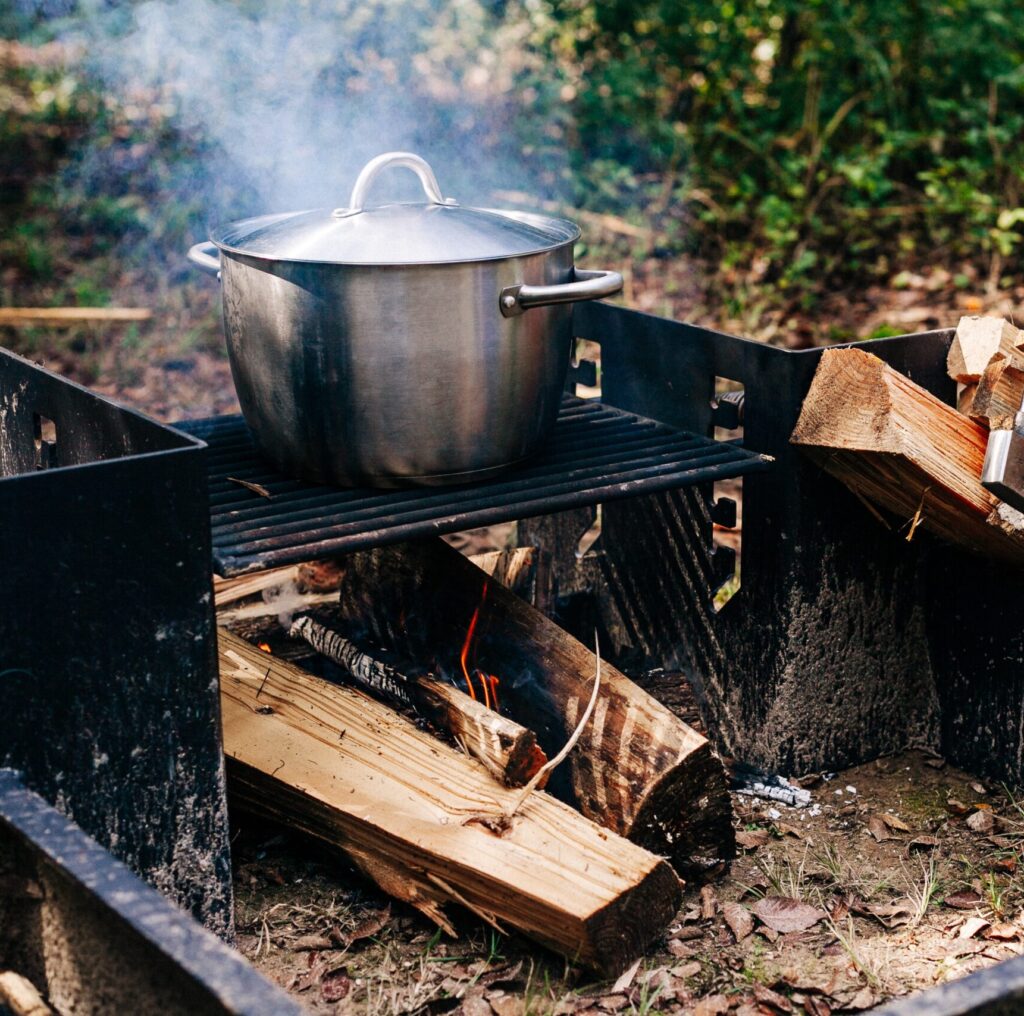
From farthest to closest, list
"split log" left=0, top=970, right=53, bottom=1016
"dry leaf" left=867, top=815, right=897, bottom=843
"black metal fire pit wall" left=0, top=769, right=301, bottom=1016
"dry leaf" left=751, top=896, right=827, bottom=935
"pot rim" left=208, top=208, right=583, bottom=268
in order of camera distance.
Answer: "dry leaf" left=867, top=815, right=897, bottom=843 → "dry leaf" left=751, top=896, right=827, bottom=935 → "pot rim" left=208, top=208, right=583, bottom=268 → "split log" left=0, top=970, right=53, bottom=1016 → "black metal fire pit wall" left=0, top=769, right=301, bottom=1016

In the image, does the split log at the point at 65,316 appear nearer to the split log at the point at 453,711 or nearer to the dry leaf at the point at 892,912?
the split log at the point at 453,711

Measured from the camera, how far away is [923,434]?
7.31ft

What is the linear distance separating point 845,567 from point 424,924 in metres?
1.16

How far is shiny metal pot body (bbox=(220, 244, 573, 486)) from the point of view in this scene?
2111 millimetres

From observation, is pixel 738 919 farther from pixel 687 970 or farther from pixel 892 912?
pixel 892 912

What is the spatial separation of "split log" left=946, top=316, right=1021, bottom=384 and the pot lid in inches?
33.5

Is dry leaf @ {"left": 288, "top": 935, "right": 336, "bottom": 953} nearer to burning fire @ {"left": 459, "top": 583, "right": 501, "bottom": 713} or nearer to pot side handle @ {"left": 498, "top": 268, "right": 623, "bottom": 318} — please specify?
burning fire @ {"left": 459, "top": 583, "right": 501, "bottom": 713}

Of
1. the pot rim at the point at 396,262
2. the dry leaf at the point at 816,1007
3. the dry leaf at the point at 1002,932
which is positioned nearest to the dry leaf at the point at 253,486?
the pot rim at the point at 396,262

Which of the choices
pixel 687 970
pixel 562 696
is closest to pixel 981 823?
pixel 687 970

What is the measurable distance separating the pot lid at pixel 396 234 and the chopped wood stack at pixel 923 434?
609 mm

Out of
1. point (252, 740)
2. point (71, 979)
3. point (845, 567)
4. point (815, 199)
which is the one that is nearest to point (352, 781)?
point (252, 740)

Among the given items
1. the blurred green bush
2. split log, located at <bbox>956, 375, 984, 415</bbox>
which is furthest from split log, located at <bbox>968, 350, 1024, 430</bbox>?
the blurred green bush

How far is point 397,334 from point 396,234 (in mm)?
209

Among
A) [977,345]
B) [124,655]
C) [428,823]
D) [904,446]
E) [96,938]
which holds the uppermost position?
[977,345]
